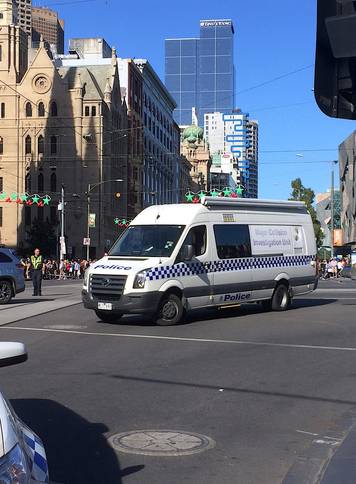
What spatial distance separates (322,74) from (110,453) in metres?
3.41

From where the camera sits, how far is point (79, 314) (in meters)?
16.1

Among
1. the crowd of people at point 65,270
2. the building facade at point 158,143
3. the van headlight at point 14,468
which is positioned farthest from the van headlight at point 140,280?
the building facade at point 158,143

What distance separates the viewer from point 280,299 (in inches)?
666

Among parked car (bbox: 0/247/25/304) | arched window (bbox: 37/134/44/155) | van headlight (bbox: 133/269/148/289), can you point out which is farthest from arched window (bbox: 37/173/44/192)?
van headlight (bbox: 133/269/148/289)

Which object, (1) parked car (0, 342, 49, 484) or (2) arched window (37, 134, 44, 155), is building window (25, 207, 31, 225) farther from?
(1) parked car (0, 342, 49, 484)

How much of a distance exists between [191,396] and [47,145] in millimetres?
70560

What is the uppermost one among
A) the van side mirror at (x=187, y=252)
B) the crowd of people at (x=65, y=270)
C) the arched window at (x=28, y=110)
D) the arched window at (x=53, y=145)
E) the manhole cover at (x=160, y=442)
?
the arched window at (x=28, y=110)

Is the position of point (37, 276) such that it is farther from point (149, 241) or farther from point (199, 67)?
point (199, 67)

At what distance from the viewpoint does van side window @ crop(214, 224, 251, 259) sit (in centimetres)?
1491

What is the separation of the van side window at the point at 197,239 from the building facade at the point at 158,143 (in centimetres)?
7352

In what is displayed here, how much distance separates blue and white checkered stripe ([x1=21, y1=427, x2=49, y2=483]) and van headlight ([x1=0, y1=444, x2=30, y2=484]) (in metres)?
0.09

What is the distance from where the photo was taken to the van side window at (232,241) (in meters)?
14.9

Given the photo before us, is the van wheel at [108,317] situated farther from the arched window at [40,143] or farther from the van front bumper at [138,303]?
the arched window at [40,143]

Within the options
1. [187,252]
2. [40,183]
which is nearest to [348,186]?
[40,183]
